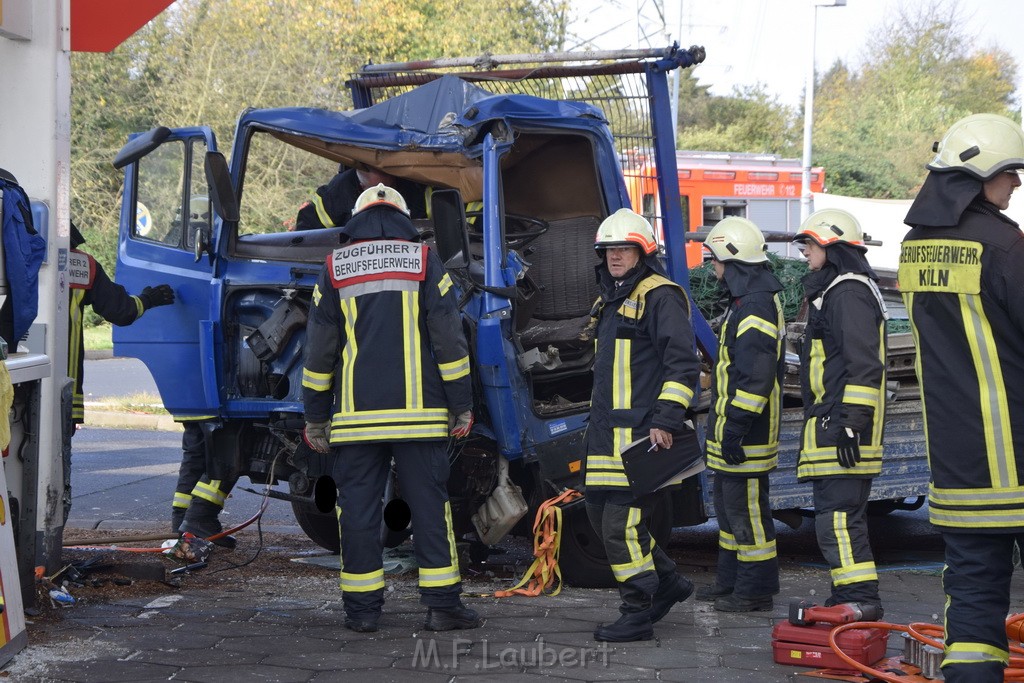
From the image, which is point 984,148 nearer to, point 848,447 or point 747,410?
point 848,447

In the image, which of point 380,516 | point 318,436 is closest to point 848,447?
point 380,516

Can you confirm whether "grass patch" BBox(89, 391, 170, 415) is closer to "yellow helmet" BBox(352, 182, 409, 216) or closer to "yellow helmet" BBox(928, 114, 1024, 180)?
"yellow helmet" BBox(352, 182, 409, 216)

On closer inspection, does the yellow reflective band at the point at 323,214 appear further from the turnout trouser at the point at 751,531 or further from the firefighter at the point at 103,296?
the turnout trouser at the point at 751,531

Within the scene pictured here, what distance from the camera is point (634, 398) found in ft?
16.8

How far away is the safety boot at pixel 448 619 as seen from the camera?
203 inches

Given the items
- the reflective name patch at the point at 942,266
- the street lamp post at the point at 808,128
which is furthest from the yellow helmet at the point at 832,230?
the street lamp post at the point at 808,128

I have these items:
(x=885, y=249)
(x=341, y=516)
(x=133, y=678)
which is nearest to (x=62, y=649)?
(x=133, y=678)

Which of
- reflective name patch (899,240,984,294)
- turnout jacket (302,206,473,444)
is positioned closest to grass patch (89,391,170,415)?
turnout jacket (302,206,473,444)

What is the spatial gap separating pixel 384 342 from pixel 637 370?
1053 millimetres

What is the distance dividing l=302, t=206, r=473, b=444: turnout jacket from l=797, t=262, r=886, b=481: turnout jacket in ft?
4.85

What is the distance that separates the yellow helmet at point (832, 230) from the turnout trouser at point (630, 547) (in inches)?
53.2

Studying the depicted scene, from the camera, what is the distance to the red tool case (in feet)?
15.0

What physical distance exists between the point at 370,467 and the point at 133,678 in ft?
4.33

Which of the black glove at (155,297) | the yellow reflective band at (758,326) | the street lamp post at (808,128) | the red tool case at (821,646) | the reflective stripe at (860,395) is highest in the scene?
the street lamp post at (808,128)
